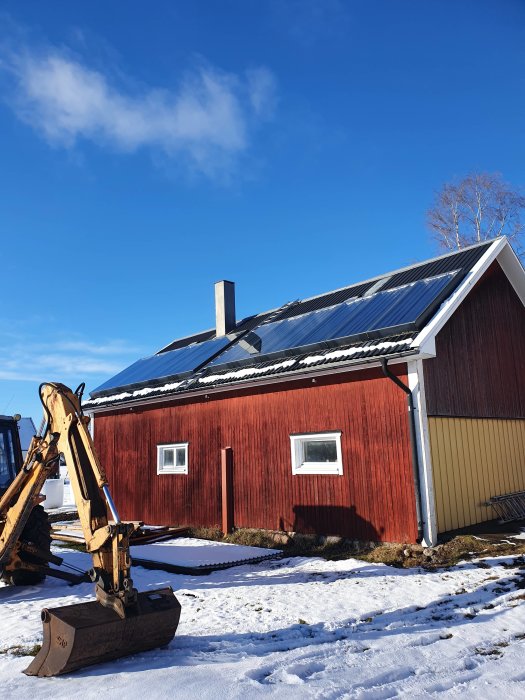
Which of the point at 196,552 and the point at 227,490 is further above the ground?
the point at 227,490

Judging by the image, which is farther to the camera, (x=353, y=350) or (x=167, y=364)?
(x=167, y=364)

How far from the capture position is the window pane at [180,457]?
1405 cm

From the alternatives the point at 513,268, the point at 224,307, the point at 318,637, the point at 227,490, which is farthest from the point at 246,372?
the point at 318,637

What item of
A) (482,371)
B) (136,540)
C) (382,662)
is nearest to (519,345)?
(482,371)

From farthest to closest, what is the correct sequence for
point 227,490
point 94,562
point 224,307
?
point 224,307
point 227,490
point 94,562

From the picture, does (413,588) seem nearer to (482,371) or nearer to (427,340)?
(427,340)

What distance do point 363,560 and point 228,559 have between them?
2.30m

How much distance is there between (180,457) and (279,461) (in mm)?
3432

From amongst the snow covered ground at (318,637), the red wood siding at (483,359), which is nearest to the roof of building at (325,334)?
the red wood siding at (483,359)

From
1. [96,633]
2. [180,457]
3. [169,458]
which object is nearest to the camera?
[96,633]

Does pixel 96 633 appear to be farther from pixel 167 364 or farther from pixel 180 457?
pixel 167 364

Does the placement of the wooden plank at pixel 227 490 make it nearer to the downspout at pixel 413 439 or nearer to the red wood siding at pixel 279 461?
the red wood siding at pixel 279 461

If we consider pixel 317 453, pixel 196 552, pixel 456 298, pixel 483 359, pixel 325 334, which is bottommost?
pixel 196 552

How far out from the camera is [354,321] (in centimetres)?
1173
